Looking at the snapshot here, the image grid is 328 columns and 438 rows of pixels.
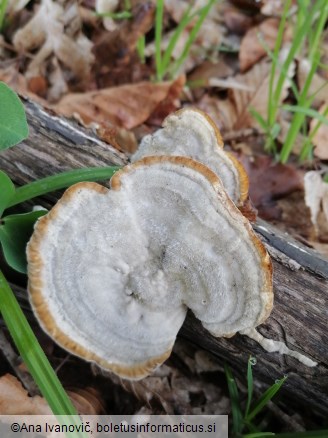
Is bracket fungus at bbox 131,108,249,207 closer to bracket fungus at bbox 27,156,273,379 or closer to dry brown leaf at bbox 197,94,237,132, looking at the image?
bracket fungus at bbox 27,156,273,379

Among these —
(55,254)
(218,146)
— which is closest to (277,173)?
(218,146)

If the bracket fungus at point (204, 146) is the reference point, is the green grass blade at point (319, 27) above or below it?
above

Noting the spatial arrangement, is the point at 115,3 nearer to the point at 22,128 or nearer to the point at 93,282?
the point at 22,128

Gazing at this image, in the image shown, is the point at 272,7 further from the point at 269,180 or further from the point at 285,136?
the point at 269,180

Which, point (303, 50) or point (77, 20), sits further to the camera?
point (303, 50)

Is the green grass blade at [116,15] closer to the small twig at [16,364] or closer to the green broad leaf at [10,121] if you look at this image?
the green broad leaf at [10,121]

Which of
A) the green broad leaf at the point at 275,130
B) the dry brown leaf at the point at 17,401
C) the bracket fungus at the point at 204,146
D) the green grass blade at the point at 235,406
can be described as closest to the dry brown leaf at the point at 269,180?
the green broad leaf at the point at 275,130

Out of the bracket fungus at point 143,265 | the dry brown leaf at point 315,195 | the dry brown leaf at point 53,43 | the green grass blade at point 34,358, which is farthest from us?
the dry brown leaf at point 53,43
